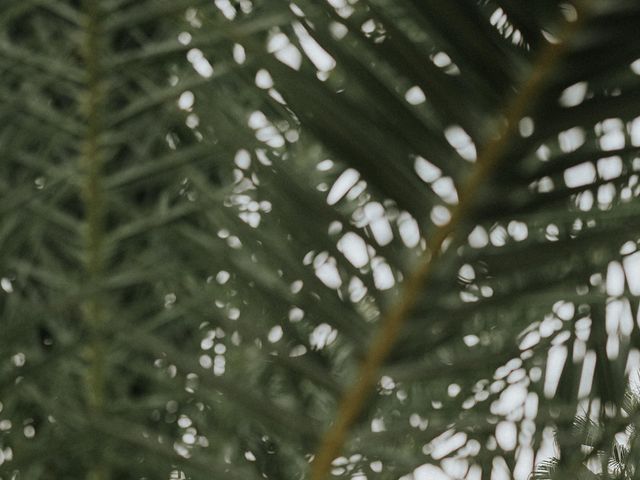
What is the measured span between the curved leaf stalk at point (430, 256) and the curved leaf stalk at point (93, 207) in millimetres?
92

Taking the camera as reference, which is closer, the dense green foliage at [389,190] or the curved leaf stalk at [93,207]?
the dense green foliage at [389,190]

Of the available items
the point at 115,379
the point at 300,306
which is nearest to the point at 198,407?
Answer: the point at 115,379

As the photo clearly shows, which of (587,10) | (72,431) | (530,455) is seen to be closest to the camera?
(587,10)

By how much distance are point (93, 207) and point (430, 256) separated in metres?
0.20

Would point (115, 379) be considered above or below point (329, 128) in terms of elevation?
below

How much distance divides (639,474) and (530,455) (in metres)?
0.06

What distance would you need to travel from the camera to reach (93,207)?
1.29 feet

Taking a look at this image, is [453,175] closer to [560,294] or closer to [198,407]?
[560,294]

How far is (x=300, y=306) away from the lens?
25 cm

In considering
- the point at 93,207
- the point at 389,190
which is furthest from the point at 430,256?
the point at 93,207

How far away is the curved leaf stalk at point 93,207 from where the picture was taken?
35cm

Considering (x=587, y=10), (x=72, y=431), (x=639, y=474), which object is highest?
(x=587, y=10)

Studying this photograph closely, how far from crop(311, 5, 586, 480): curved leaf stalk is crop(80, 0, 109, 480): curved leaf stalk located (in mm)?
92

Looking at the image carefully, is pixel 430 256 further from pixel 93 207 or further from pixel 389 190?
pixel 93 207
